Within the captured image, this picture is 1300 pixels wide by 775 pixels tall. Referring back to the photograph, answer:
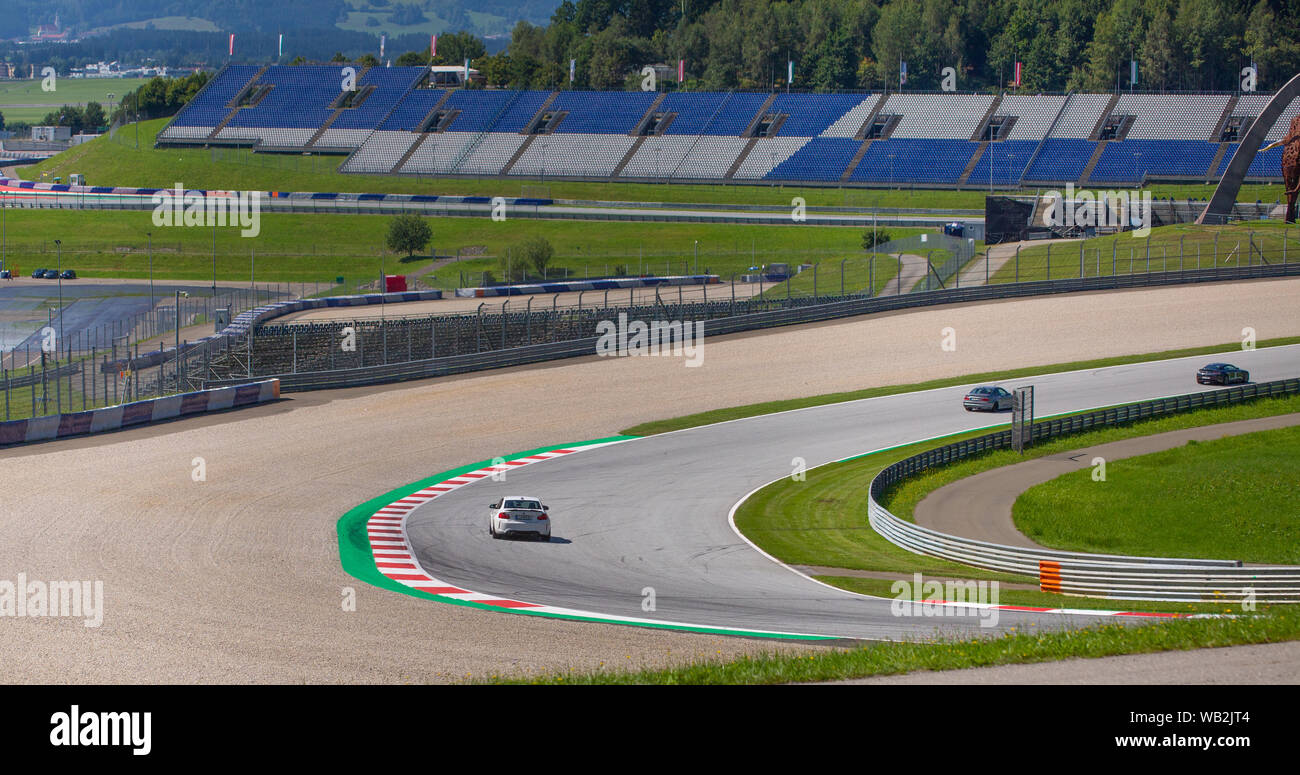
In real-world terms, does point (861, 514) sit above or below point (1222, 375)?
below

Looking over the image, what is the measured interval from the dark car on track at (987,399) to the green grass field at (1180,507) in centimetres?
593

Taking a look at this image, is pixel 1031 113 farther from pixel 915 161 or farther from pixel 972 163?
pixel 915 161

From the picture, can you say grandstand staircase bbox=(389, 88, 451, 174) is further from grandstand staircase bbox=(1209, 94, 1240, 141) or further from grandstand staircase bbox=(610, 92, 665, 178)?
grandstand staircase bbox=(1209, 94, 1240, 141)

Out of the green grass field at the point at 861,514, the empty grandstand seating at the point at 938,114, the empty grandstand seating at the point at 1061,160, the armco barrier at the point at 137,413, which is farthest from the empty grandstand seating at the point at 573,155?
the green grass field at the point at 861,514

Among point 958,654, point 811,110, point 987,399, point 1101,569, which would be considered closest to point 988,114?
point 811,110

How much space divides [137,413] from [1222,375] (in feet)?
111

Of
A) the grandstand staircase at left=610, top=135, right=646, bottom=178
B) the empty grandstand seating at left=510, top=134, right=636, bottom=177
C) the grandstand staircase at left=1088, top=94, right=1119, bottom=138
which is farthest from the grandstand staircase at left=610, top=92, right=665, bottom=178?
the grandstand staircase at left=1088, top=94, right=1119, bottom=138

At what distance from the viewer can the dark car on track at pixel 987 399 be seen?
130ft

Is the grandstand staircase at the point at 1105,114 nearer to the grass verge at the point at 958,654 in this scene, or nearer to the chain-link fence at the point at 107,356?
the chain-link fence at the point at 107,356

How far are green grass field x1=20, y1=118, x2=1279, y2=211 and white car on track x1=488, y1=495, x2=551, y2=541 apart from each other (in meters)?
74.6

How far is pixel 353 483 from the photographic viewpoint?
30.4m

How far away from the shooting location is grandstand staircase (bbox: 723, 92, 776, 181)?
11019cm
